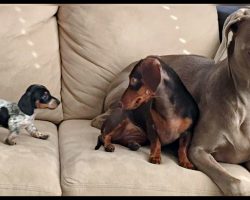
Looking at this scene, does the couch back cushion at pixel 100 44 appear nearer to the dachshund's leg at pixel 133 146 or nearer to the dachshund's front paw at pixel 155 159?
the dachshund's leg at pixel 133 146

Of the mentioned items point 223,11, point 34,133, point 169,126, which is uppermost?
point 223,11

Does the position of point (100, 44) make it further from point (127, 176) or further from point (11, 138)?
point (127, 176)

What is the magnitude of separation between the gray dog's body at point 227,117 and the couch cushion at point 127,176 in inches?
2.2

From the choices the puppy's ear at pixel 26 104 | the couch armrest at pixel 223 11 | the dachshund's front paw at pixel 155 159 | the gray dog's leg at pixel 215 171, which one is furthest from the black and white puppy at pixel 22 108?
the couch armrest at pixel 223 11

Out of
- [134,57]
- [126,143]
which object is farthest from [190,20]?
[126,143]

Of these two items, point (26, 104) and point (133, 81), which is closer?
point (133, 81)

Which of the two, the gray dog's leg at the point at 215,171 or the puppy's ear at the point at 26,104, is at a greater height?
the puppy's ear at the point at 26,104

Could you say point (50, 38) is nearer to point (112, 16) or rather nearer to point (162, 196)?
point (112, 16)

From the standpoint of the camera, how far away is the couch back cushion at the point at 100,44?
2.29 m

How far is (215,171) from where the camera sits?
168 cm

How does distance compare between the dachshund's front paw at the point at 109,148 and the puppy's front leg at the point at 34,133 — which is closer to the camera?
the dachshund's front paw at the point at 109,148

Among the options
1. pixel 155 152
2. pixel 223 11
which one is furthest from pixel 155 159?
pixel 223 11

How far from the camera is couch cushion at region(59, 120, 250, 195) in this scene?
1626 mm

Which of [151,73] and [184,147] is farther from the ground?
[151,73]
